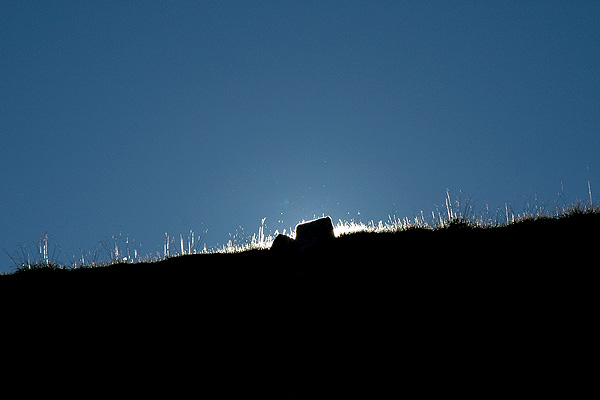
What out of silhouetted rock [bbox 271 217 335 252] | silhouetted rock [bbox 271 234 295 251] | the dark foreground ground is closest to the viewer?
the dark foreground ground

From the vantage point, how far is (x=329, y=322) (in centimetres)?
736

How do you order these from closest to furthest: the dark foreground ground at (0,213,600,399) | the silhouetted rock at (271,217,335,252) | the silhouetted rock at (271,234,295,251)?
the dark foreground ground at (0,213,600,399) → the silhouetted rock at (271,217,335,252) → the silhouetted rock at (271,234,295,251)

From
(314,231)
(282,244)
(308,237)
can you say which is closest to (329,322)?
(308,237)

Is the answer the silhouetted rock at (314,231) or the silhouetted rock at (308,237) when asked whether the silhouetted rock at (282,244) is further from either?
the silhouetted rock at (314,231)

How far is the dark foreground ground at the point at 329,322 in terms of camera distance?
6.29m

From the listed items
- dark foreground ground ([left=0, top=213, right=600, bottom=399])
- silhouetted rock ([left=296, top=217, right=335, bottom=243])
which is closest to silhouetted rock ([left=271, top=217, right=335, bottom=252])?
silhouetted rock ([left=296, top=217, right=335, bottom=243])

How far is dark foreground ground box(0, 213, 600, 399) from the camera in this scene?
6285 millimetres

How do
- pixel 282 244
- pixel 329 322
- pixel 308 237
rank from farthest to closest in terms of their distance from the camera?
pixel 282 244 < pixel 308 237 < pixel 329 322

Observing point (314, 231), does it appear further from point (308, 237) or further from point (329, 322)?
point (329, 322)

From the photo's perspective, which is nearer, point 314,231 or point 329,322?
point 329,322

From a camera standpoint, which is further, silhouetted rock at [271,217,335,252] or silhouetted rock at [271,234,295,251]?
silhouetted rock at [271,234,295,251]

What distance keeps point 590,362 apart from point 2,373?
8.49 metres

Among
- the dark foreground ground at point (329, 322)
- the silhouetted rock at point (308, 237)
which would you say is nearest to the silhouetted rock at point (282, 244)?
the silhouetted rock at point (308, 237)

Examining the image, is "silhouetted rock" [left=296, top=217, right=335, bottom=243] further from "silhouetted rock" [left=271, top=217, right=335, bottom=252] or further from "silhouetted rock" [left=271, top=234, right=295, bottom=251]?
"silhouetted rock" [left=271, top=234, right=295, bottom=251]
